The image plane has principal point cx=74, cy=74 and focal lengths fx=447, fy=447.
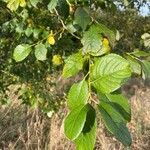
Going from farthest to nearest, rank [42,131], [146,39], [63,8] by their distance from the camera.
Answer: [42,131] → [146,39] → [63,8]

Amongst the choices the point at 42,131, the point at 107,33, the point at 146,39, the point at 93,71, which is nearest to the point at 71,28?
the point at 107,33

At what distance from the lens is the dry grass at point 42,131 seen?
12.2ft

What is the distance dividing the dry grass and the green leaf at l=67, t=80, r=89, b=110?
2.78 metres

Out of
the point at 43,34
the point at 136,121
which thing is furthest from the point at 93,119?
the point at 136,121

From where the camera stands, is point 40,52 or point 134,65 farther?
point 40,52

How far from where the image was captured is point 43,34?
1.54 m

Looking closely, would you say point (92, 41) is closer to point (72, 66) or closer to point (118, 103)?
point (72, 66)

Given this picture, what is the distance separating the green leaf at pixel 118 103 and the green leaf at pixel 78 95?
1.2 inches

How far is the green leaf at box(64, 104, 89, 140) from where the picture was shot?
70 cm

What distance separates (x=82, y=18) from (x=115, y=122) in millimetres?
309

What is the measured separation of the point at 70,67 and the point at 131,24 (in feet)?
24.6

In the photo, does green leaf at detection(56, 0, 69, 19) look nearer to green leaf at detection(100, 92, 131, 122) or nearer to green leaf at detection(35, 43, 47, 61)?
green leaf at detection(35, 43, 47, 61)

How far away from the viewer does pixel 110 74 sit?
770 millimetres

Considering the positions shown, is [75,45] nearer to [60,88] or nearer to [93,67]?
[93,67]
